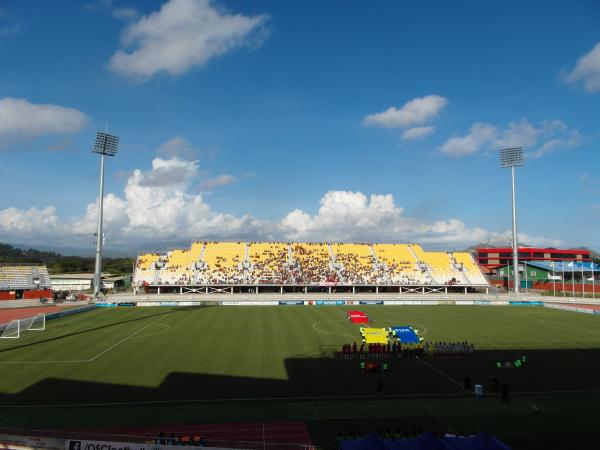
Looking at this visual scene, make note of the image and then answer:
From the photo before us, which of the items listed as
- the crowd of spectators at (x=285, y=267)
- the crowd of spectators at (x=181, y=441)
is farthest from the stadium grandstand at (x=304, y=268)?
the crowd of spectators at (x=181, y=441)

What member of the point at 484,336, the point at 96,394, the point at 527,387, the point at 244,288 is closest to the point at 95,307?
the point at 244,288

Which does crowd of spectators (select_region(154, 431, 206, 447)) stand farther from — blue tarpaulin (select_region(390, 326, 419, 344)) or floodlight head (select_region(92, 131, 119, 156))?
floodlight head (select_region(92, 131, 119, 156))

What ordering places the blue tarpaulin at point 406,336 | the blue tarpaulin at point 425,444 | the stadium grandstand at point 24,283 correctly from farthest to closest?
1. the stadium grandstand at point 24,283
2. the blue tarpaulin at point 406,336
3. the blue tarpaulin at point 425,444

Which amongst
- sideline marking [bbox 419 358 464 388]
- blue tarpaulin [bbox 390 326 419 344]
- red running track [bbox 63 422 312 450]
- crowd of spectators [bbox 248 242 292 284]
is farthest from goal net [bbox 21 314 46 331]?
crowd of spectators [bbox 248 242 292 284]

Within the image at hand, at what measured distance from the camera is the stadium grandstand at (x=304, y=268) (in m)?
68.5

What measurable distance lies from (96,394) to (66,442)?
7742 millimetres

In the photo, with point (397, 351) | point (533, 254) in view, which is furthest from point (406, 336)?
point (533, 254)

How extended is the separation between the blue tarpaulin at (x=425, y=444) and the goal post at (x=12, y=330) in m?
31.6

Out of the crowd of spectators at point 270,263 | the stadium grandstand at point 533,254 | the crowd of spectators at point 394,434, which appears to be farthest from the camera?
the stadium grandstand at point 533,254

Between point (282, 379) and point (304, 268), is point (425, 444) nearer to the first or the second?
point (282, 379)

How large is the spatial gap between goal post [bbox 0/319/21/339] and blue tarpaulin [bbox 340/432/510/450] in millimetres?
31604

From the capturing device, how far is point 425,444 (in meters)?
12.1

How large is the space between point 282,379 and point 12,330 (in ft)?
87.9

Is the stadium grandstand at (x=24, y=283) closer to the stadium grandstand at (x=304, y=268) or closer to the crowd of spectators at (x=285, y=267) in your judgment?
the stadium grandstand at (x=304, y=268)
